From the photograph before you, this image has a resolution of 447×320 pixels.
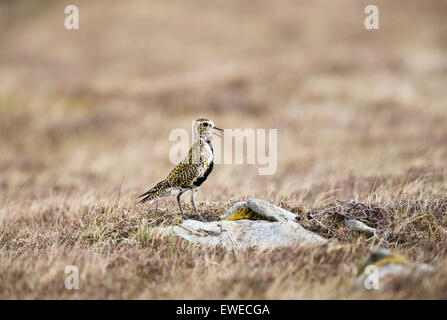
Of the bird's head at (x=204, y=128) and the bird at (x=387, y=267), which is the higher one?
the bird's head at (x=204, y=128)

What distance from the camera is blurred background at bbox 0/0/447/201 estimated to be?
566 inches

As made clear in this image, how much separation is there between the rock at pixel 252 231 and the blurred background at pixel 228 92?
142 cm

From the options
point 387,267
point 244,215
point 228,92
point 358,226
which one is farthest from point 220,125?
point 387,267

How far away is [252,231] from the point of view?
6.07 metres

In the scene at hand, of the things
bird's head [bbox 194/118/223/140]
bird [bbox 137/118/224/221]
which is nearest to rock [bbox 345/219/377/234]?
bird [bbox 137/118/224/221]

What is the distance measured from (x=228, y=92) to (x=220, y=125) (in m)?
3.47

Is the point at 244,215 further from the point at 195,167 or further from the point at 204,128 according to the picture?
the point at 204,128

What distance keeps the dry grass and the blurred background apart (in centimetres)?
12

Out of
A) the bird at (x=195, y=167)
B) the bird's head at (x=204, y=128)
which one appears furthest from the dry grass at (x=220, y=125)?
the bird's head at (x=204, y=128)

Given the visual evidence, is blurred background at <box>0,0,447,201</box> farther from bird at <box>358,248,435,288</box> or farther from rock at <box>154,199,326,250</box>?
bird at <box>358,248,435,288</box>

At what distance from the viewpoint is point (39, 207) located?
27.1 feet

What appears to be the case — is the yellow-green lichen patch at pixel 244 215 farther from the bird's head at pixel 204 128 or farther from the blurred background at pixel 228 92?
the blurred background at pixel 228 92

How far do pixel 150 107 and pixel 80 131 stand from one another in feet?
12.2

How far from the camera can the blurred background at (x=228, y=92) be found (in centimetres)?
1438
